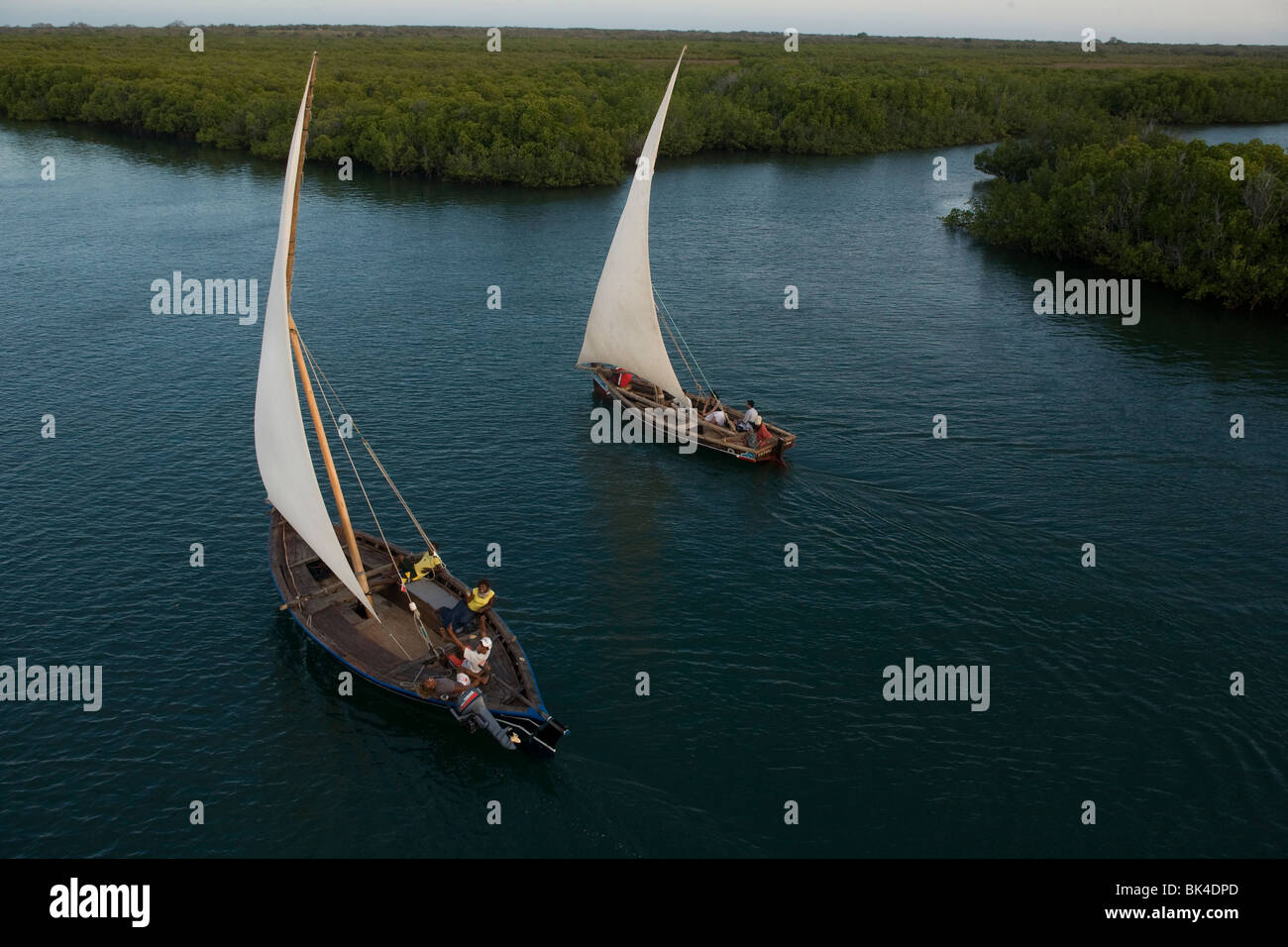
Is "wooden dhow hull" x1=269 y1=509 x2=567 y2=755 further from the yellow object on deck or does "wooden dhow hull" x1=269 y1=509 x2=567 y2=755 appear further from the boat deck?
the yellow object on deck

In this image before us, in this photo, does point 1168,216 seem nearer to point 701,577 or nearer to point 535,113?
point 701,577

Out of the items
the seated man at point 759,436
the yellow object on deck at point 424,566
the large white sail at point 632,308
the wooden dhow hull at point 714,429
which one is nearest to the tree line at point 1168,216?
the wooden dhow hull at point 714,429

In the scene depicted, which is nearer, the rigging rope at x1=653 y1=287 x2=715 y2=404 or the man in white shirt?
the man in white shirt

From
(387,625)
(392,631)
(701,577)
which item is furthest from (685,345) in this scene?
(392,631)

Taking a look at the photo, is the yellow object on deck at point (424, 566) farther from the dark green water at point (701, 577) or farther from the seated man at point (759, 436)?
the seated man at point (759, 436)

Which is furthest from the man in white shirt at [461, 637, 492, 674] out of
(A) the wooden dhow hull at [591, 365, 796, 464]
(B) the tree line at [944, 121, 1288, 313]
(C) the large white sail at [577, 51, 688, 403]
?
(B) the tree line at [944, 121, 1288, 313]
